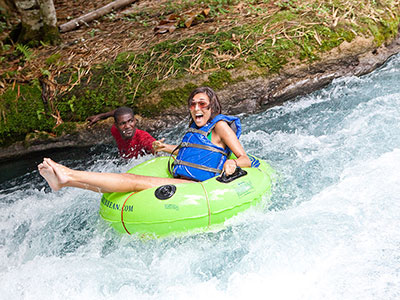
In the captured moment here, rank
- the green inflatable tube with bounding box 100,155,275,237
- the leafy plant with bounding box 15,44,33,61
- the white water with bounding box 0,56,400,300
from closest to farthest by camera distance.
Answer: the white water with bounding box 0,56,400,300, the green inflatable tube with bounding box 100,155,275,237, the leafy plant with bounding box 15,44,33,61

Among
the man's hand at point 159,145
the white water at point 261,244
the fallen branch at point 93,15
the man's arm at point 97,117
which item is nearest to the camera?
the white water at point 261,244

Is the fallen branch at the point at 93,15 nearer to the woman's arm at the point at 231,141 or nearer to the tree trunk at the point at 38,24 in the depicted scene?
the tree trunk at the point at 38,24

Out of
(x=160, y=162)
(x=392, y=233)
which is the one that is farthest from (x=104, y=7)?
(x=392, y=233)

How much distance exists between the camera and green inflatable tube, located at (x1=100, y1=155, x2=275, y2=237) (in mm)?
3662

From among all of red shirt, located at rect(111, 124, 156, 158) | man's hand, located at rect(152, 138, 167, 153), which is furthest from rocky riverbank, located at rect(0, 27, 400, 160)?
man's hand, located at rect(152, 138, 167, 153)

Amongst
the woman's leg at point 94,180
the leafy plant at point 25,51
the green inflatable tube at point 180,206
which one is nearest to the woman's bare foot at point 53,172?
the woman's leg at point 94,180

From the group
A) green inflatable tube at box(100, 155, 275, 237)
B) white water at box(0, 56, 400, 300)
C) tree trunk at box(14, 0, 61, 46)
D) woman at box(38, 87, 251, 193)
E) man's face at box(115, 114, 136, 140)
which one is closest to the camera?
white water at box(0, 56, 400, 300)

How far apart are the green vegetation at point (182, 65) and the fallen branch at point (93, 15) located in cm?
99

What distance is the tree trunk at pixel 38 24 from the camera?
22.6ft

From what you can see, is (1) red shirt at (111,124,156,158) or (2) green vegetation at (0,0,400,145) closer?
(1) red shirt at (111,124,156,158)

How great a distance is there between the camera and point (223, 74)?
20.1 ft

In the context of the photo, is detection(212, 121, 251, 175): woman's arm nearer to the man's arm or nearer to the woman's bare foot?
the woman's bare foot

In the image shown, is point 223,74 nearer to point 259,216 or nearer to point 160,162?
point 160,162

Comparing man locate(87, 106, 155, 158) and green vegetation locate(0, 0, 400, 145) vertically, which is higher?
green vegetation locate(0, 0, 400, 145)
